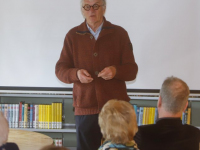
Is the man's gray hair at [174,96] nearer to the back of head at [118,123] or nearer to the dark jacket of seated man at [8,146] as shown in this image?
the back of head at [118,123]

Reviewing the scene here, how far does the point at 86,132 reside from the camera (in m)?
2.37

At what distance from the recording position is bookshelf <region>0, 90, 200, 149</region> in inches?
142

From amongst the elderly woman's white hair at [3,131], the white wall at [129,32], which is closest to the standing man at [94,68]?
the elderly woman's white hair at [3,131]

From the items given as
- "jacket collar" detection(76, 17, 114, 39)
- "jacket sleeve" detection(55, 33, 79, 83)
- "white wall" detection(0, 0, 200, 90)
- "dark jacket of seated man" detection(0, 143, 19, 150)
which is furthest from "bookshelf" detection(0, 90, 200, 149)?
"dark jacket of seated man" detection(0, 143, 19, 150)

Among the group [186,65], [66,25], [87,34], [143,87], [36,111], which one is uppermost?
[66,25]

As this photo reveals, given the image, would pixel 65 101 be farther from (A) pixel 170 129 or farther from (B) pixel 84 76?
(A) pixel 170 129

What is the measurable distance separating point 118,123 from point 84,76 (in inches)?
28.5

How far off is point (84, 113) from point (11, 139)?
1.82 ft

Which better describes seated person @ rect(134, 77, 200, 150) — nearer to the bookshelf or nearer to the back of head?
the back of head

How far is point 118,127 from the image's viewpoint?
1634 mm

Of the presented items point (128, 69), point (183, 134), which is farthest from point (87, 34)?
point (183, 134)

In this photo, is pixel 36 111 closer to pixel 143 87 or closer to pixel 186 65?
pixel 143 87

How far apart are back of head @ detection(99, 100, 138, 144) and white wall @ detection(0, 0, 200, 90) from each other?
1929 mm

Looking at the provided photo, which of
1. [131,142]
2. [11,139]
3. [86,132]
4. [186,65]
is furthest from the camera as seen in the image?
[186,65]
